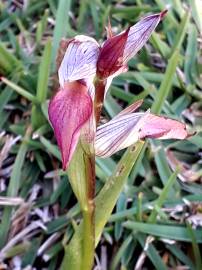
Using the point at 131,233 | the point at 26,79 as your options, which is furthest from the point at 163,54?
the point at 131,233

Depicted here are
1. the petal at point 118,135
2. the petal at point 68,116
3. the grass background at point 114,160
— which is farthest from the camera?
the grass background at point 114,160

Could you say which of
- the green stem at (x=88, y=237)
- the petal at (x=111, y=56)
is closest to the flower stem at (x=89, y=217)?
the green stem at (x=88, y=237)

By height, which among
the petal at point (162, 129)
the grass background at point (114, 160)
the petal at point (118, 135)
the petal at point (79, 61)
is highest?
the petal at point (79, 61)

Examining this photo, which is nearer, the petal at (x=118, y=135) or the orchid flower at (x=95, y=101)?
the orchid flower at (x=95, y=101)

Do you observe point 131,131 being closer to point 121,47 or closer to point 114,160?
point 121,47

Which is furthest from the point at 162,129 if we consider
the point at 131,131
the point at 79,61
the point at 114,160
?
the point at 114,160

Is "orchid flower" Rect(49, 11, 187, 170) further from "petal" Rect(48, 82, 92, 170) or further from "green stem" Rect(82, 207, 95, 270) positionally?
"green stem" Rect(82, 207, 95, 270)

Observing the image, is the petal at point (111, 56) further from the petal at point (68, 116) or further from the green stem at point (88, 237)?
the green stem at point (88, 237)

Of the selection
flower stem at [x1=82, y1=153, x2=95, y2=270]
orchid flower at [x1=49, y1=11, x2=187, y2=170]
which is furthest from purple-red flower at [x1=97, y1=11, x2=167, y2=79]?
flower stem at [x1=82, y1=153, x2=95, y2=270]
